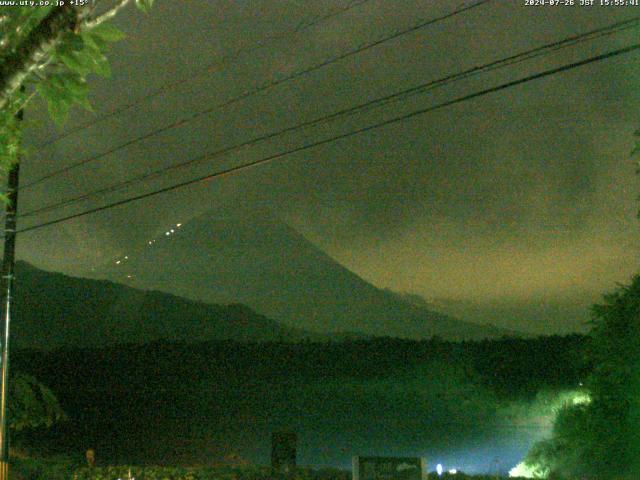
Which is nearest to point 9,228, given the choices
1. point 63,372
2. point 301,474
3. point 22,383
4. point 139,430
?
point 22,383

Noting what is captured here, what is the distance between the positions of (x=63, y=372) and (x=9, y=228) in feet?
112

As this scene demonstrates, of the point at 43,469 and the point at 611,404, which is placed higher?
the point at 611,404

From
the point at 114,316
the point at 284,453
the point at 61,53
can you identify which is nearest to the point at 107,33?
the point at 61,53

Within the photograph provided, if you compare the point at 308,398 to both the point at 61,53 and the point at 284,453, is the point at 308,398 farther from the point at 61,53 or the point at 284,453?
the point at 61,53

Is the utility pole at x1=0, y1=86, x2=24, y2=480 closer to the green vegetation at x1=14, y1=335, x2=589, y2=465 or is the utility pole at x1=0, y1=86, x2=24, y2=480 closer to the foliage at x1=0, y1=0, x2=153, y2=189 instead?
the green vegetation at x1=14, y1=335, x2=589, y2=465

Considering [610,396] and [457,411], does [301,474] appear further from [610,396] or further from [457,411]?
[457,411]

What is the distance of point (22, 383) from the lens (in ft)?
60.7

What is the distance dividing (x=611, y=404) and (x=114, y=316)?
365ft

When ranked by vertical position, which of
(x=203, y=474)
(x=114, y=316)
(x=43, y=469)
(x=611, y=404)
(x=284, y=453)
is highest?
(x=114, y=316)

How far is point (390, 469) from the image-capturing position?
35.4ft

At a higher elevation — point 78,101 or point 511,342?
point 511,342

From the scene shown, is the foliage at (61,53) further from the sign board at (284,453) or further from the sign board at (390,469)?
the sign board at (284,453)

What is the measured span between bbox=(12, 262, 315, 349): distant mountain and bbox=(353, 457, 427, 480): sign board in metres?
92.6

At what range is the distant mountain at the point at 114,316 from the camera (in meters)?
107
